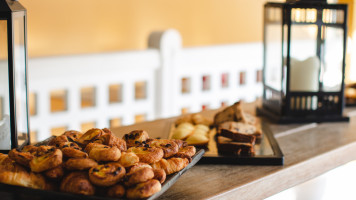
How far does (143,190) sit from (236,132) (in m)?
0.52

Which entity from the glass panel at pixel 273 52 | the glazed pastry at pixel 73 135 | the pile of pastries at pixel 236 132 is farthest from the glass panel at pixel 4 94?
the glass panel at pixel 273 52

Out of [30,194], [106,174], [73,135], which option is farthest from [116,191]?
[73,135]

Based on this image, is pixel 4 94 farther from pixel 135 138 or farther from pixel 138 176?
pixel 138 176

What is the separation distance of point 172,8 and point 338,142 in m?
4.45

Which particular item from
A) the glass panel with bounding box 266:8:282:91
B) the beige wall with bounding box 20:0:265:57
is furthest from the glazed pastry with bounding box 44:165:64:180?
the beige wall with bounding box 20:0:265:57

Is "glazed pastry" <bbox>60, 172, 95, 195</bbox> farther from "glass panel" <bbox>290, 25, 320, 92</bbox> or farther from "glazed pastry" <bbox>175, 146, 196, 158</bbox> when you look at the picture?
"glass panel" <bbox>290, 25, 320, 92</bbox>

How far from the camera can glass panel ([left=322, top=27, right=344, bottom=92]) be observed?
159 cm

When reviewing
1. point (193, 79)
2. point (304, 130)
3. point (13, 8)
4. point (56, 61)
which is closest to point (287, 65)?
point (304, 130)

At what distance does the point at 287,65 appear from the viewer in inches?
61.3

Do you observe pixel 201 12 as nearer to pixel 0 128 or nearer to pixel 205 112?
pixel 205 112

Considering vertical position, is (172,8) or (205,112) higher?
(172,8)

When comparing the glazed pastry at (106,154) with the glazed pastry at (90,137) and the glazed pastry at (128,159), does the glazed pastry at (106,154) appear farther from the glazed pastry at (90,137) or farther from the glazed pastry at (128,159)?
the glazed pastry at (90,137)

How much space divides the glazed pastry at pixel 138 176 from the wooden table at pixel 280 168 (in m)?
0.16

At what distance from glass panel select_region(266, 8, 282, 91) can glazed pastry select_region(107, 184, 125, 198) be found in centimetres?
91
